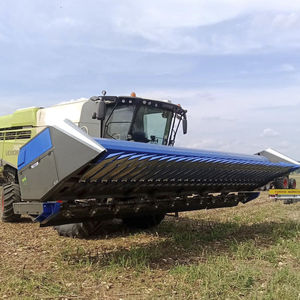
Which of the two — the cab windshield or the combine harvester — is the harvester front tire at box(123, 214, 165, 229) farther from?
the cab windshield

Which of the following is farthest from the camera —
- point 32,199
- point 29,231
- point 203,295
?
point 29,231

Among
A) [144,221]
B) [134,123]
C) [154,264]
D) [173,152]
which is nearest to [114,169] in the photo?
[173,152]

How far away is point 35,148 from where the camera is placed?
3.68 m

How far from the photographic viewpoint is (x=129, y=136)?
5.50 meters

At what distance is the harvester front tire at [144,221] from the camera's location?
612cm

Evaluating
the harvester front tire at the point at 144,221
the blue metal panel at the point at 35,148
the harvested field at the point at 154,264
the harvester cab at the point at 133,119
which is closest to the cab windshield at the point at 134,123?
the harvester cab at the point at 133,119

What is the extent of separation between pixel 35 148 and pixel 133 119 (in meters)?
2.14

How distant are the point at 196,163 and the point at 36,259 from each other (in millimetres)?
2188

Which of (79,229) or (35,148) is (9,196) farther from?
(35,148)

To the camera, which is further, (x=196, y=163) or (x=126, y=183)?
(x=196, y=163)

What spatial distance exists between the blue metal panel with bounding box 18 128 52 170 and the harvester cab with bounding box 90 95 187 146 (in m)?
1.57

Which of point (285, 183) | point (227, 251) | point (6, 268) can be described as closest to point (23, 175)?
point (6, 268)

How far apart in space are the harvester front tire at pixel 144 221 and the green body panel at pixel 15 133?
2383 mm

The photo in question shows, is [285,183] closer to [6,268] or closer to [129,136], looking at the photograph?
[129,136]
